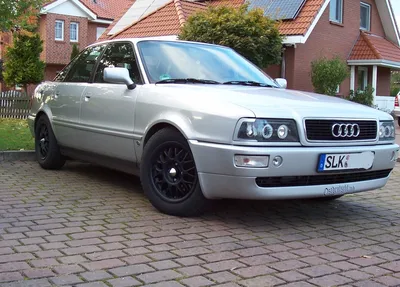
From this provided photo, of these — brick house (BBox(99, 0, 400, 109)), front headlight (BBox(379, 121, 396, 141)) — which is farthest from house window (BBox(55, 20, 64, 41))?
front headlight (BBox(379, 121, 396, 141))

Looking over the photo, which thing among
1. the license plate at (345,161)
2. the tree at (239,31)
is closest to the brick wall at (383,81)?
the tree at (239,31)

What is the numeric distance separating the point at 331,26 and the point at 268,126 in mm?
17703

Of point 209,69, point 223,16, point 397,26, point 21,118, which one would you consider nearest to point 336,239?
point 209,69

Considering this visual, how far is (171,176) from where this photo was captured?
4.79m

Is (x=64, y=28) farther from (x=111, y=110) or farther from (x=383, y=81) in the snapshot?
(x=111, y=110)

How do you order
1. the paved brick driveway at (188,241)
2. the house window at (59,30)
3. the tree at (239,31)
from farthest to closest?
the house window at (59,30)
the tree at (239,31)
the paved brick driveway at (188,241)

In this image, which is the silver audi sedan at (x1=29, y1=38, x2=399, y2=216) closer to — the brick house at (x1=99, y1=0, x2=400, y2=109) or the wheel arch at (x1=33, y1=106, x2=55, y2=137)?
the wheel arch at (x1=33, y1=106, x2=55, y2=137)

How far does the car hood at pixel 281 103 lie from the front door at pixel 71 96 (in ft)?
5.90

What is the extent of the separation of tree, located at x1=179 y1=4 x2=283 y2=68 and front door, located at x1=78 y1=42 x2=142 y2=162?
864 centimetres

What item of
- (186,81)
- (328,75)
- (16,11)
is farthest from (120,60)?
(328,75)

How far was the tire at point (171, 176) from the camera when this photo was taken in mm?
4617

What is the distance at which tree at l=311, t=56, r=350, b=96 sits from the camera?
1775 centimetres

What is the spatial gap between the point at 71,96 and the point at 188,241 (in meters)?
3.03

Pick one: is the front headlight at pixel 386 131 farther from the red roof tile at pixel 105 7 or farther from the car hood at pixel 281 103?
the red roof tile at pixel 105 7
